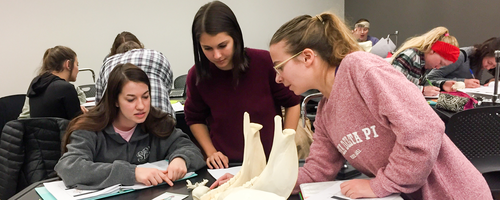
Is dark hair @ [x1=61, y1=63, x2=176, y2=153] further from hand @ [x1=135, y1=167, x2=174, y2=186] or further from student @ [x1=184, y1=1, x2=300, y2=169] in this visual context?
hand @ [x1=135, y1=167, x2=174, y2=186]

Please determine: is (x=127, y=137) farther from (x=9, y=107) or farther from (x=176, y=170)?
(x=9, y=107)

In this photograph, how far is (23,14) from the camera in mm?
4152

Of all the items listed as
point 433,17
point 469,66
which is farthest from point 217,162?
point 433,17

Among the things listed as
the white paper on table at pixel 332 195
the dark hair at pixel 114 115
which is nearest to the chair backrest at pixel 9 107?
the dark hair at pixel 114 115

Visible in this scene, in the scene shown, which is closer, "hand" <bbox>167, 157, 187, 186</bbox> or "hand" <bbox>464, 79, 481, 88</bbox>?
"hand" <bbox>167, 157, 187, 186</bbox>

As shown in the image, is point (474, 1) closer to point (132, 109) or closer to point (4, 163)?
point (132, 109)

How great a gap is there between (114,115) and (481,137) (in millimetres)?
1667

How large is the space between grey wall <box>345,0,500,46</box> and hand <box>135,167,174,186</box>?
2.87m

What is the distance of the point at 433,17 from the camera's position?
461cm

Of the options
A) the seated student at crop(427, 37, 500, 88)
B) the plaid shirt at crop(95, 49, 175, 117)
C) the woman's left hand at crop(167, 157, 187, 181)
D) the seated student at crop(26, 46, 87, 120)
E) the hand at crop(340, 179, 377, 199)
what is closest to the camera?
the hand at crop(340, 179, 377, 199)

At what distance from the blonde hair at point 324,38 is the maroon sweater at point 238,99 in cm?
48

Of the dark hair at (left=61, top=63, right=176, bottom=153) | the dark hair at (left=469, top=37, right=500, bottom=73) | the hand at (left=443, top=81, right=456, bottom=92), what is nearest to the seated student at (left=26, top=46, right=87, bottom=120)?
the dark hair at (left=61, top=63, right=176, bottom=153)

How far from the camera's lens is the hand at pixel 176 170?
122 centimetres

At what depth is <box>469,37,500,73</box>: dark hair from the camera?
314 centimetres
